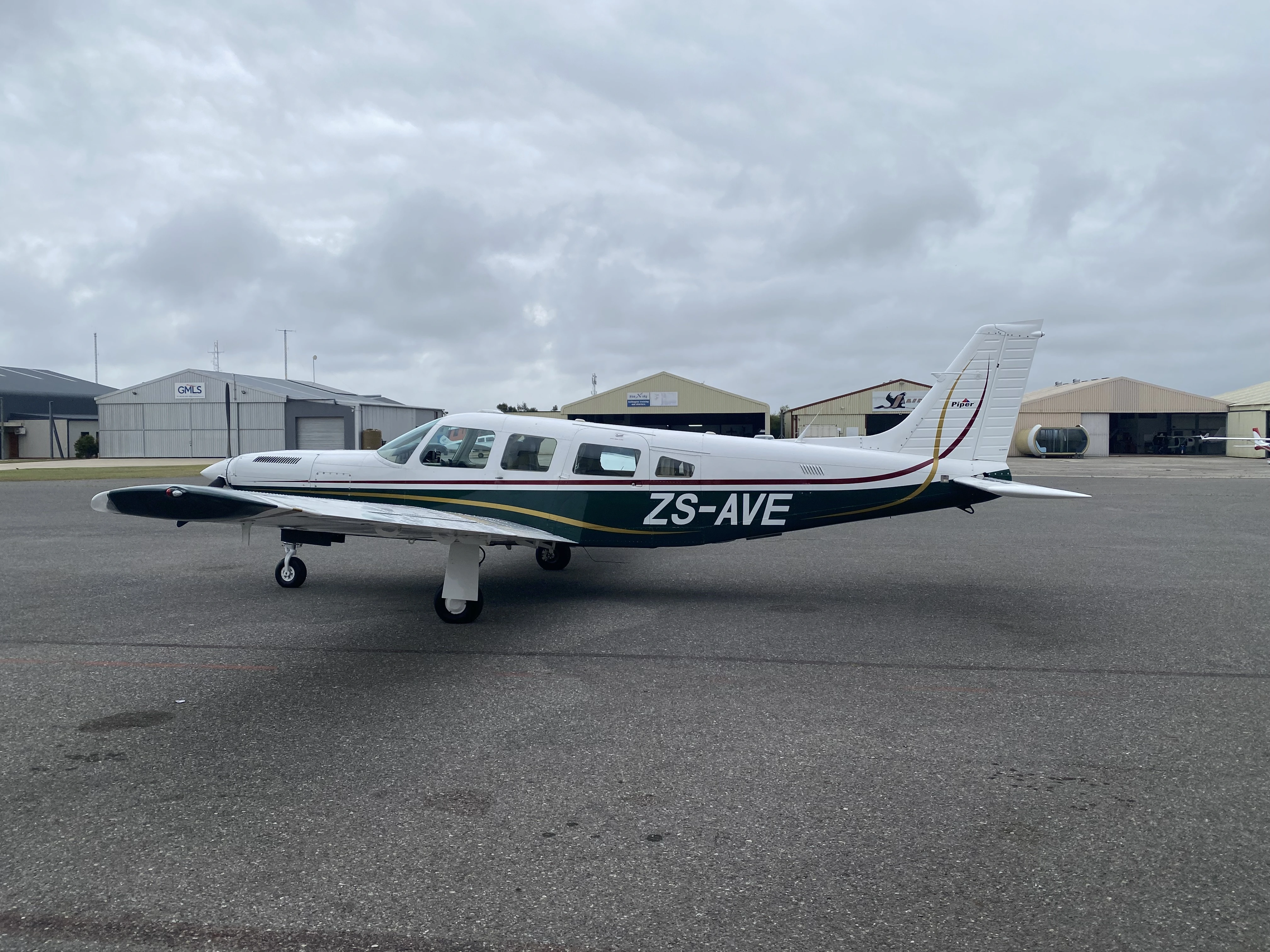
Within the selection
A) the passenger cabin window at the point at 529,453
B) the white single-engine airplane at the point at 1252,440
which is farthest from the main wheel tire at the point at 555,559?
the white single-engine airplane at the point at 1252,440

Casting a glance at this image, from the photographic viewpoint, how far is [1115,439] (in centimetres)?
6812

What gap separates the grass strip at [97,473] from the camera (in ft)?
106

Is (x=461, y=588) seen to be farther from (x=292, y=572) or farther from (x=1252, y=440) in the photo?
(x=1252, y=440)

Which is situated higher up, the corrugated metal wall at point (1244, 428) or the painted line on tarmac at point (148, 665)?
the corrugated metal wall at point (1244, 428)

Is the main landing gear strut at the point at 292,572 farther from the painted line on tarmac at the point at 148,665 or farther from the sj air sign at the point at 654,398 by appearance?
the sj air sign at the point at 654,398

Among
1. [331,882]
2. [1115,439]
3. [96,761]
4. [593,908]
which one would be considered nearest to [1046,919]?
[593,908]

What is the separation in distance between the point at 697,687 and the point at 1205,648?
4764 mm

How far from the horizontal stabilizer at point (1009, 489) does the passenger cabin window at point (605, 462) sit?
3750 mm

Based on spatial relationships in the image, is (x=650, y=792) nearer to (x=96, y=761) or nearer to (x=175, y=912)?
(x=175, y=912)

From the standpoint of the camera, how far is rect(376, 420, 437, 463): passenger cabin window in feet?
31.1

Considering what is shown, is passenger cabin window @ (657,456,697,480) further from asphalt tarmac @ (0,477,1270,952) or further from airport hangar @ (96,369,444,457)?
airport hangar @ (96,369,444,457)

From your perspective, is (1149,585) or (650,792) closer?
(650,792)

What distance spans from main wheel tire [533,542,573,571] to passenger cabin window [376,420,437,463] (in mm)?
2554

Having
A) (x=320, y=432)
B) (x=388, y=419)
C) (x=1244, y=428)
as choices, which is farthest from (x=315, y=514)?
(x=1244, y=428)
